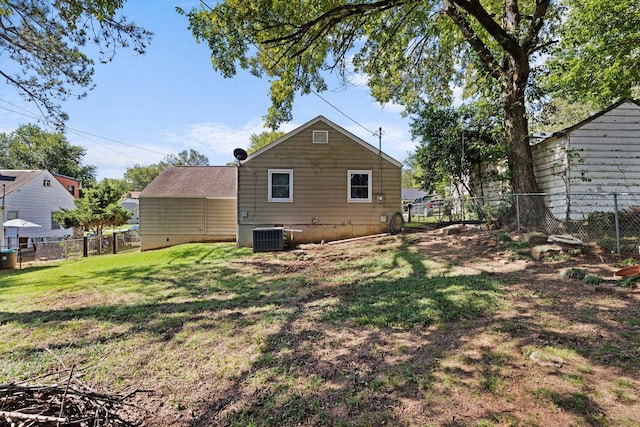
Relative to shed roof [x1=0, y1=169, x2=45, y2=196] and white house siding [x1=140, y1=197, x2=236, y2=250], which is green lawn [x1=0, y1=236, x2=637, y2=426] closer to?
white house siding [x1=140, y1=197, x2=236, y2=250]

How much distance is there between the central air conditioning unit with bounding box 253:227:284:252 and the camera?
10.4m

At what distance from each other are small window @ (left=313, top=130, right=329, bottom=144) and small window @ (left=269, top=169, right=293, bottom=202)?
1524 millimetres

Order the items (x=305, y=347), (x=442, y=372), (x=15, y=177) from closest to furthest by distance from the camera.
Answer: (x=442, y=372), (x=305, y=347), (x=15, y=177)

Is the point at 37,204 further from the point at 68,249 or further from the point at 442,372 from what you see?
the point at 442,372

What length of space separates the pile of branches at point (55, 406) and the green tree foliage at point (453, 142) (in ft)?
36.4

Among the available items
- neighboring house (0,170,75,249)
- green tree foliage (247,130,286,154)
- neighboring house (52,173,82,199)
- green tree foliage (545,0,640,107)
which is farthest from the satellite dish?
neighboring house (52,173,82,199)

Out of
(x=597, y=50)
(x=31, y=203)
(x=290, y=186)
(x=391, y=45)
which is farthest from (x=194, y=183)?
(x=597, y=50)

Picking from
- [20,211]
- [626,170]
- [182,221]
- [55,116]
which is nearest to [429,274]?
[626,170]

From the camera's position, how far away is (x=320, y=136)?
37.2ft

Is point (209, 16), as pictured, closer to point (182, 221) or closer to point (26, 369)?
point (26, 369)

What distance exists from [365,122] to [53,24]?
10037 mm

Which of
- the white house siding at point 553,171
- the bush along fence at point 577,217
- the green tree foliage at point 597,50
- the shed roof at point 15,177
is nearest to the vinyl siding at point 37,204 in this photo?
the shed roof at point 15,177

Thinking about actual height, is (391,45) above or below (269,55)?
above

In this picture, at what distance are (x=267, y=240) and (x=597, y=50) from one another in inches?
506
